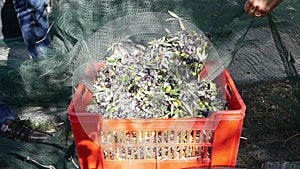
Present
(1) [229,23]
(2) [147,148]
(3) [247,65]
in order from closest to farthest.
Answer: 1. (2) [147,148]
2. (1) [229,23]
3. (3) [247,65]

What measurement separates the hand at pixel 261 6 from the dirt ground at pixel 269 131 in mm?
873

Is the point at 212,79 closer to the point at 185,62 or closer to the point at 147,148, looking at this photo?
the point at 185,62

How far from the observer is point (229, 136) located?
1191 mm

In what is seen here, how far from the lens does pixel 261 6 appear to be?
1121 millimetres

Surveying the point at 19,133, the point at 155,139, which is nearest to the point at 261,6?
the point at 155,139

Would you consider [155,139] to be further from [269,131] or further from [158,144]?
[269,131]

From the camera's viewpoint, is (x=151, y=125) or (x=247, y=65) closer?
(x=151, y=125)

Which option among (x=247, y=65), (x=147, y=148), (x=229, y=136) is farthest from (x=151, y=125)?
(x=247, y=65)

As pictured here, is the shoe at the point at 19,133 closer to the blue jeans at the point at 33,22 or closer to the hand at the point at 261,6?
the blue jeans at the point at 33,22

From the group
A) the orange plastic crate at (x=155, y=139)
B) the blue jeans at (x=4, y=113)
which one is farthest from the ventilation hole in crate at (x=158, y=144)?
the blue jeans at (x=4, y=113)

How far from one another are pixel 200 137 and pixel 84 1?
84cm

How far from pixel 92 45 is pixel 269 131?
1262 millimetres

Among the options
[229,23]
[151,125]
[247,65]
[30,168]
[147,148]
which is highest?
[229,23]

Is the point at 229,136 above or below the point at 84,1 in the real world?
below
